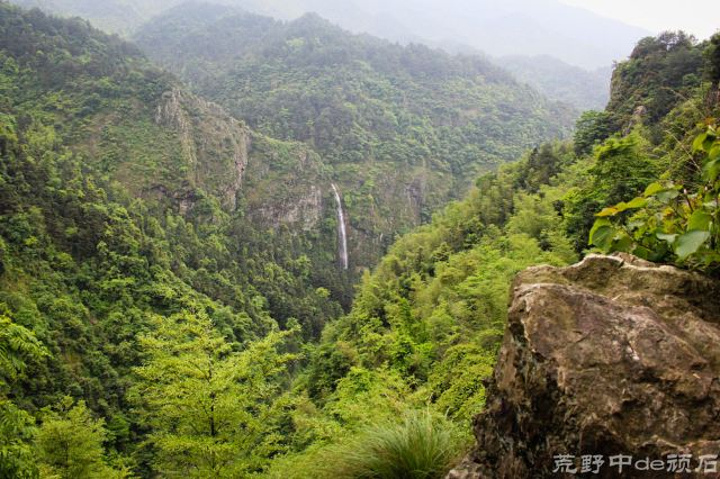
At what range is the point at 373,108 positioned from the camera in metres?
110

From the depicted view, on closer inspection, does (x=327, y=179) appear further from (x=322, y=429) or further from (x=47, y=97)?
(x=322, y=429)

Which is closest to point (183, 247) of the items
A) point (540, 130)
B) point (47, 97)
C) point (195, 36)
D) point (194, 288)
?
point (194, 288)

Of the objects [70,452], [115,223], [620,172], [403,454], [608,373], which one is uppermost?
[620,172]

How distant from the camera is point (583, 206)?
32.9 feet

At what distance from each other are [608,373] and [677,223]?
1.01 m

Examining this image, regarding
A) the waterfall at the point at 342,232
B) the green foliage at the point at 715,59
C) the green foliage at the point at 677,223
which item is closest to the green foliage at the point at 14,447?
the green foliage at the point at 677,223

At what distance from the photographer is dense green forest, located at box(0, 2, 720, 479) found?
160 inches

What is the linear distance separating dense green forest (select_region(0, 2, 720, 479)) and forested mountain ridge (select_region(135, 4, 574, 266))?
5.90 m

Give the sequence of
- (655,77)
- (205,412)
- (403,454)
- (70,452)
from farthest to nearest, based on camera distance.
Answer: (655,77) < (70,452) < (205,412) < (403,454)

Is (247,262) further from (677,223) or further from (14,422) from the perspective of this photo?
(677,223)

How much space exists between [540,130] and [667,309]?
116 m

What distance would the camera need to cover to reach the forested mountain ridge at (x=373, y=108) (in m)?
88.3

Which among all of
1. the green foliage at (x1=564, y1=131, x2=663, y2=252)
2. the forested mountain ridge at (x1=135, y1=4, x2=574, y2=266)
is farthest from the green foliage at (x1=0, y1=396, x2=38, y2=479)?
the forested mountain ridge at (x1=135, y1=4, x2=574, y2=266)

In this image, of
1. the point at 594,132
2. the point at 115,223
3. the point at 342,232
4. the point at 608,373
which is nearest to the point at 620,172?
the point at 608,373
